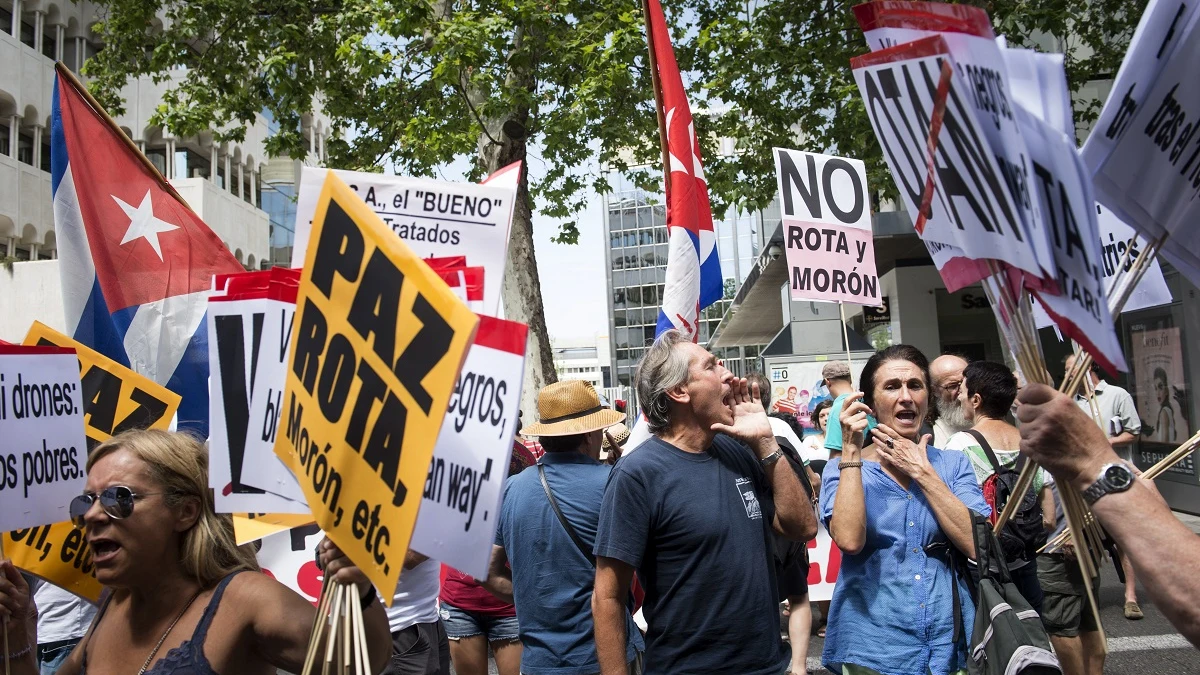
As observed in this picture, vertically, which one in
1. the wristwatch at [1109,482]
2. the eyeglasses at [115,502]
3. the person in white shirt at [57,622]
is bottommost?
the person in white shirt at [57,622]

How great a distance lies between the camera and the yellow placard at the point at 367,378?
6.10 ft

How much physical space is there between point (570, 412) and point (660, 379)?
1269mm

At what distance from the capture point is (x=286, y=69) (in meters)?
13.2

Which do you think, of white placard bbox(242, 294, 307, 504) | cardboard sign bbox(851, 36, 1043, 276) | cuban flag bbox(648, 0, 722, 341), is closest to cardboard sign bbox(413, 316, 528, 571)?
white placard bbox(242, 294, 307, 504)

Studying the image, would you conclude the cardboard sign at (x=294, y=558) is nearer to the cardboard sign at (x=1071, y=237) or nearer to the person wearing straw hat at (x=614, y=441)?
the person wearing straw hat at (x=614, y=441)

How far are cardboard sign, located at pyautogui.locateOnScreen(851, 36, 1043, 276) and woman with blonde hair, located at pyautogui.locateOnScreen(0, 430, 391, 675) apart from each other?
4.90 ft

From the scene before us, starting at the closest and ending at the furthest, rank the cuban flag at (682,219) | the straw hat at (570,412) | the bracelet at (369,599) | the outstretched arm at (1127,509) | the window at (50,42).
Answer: the outstretched arm at (1127,509)
the bracelet at (369,599)
the straw hat at (570,412)
the cuban flag at (682,219)
the window at (50,42)

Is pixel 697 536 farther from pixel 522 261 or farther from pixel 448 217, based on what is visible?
pixel 522 261

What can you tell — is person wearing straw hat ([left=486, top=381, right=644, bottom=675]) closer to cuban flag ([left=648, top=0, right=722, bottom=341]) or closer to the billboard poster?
cuban flag ([left=648, top=0, right=722, bottom=341])

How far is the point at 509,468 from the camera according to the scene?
12.0 ft

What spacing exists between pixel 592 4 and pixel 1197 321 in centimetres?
827

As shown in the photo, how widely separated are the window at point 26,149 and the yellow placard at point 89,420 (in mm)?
27038

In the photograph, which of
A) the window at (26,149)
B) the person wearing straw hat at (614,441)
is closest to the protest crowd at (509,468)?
the person wearing straw hat at (614,441)

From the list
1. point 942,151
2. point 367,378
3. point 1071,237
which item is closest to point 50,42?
point 367,378
